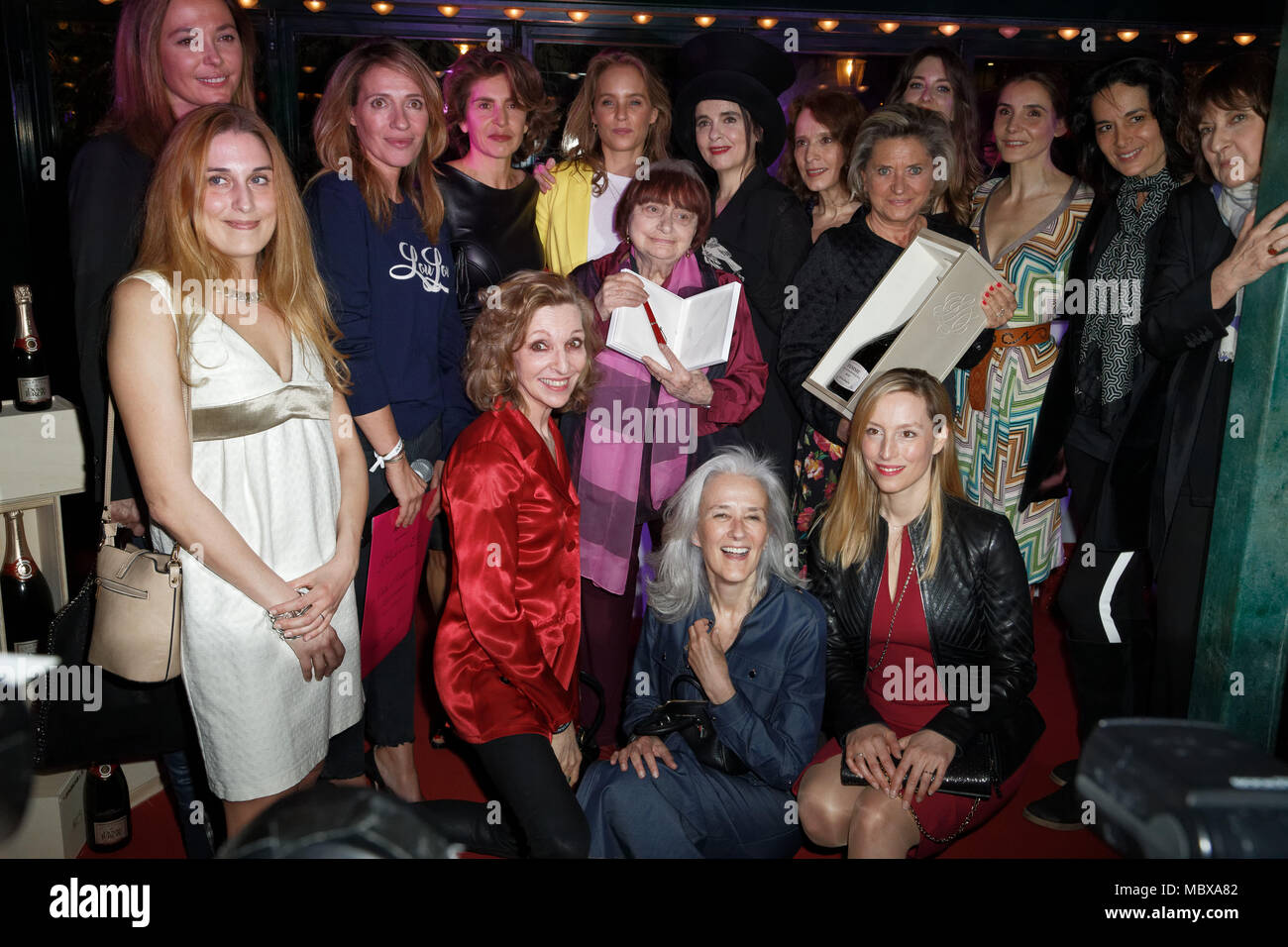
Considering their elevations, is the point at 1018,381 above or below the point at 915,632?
above

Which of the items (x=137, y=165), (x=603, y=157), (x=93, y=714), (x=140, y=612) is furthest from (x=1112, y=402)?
(x=93, y=714)

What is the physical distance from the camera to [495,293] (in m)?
2.87

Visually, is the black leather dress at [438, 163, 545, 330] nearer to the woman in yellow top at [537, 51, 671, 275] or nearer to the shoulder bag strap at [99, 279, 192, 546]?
the woman in yellow top at [537, 51, 671, 275]

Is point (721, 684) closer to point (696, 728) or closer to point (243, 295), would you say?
point (696, 728)

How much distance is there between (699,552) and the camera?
2.79 m

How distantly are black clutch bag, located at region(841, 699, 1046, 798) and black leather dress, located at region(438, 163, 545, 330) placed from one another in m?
1.88

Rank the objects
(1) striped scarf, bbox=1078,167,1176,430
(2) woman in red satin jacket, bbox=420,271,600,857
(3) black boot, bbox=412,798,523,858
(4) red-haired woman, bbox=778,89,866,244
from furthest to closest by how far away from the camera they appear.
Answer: (4) red-haired woman, bbox=778,89,866,244 < (1) striped scarf, bbox=1078,167,1176,430 < (3) black boot, bbox=412,798,523,858 < (2) woman in red satin jacket, bbox=420,271,600,857

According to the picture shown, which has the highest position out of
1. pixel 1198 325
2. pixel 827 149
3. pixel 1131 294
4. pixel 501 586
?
pixel 827 149

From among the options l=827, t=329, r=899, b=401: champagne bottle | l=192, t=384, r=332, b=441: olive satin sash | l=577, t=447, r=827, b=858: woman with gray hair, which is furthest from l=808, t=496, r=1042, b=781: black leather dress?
l=192, t=384, r=332, b=441: olive satin sash

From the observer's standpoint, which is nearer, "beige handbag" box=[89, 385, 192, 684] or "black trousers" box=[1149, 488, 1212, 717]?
"beige handbag" box=[89, 385, 192, 684]

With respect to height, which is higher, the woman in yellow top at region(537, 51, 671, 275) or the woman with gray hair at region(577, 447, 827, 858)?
the woman in yellow top at region(537, 51, 671, 275)

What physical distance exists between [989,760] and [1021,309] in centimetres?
154

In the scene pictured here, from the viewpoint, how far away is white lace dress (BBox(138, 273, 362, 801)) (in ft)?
7.48
